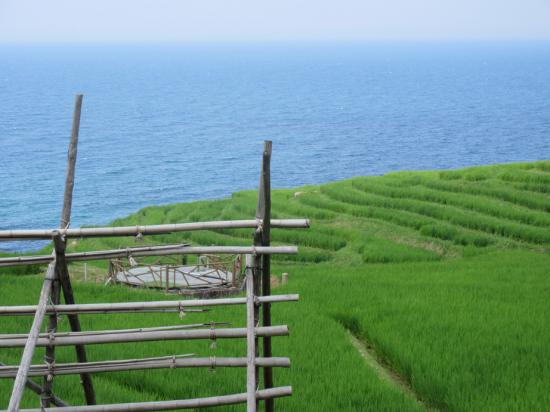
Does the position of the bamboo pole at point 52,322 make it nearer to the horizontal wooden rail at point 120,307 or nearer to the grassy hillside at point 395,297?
the horizontal wooden rail at point 120,307

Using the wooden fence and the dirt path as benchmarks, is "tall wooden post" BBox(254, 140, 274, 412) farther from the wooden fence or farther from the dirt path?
the dirt path

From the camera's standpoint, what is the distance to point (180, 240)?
61.9ft

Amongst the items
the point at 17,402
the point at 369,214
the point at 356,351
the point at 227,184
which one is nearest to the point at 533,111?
the point at 227,184

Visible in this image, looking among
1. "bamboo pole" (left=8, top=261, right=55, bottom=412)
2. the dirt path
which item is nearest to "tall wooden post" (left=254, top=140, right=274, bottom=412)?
"bamboo pole" (left=8, top=261, right=55, bottom=412)

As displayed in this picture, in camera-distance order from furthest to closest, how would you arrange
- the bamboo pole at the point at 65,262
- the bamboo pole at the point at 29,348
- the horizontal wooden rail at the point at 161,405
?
1. the bamboo pole at the point at 65,262
2. the horizontal wooden rail at the point at 161,405
3. the bamboo pole at the point at 29,348

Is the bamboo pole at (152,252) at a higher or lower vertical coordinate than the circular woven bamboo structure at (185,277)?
higher

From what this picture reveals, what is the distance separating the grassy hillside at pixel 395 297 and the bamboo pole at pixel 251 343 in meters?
1.96

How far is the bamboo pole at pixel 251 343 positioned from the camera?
5.45m

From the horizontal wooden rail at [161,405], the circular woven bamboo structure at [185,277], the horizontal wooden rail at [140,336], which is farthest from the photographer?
the circular woven bamboo structure at [185,277]

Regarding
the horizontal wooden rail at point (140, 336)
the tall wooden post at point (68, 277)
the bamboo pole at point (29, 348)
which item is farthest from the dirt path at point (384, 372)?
the bamboo pole at point (29, 348)

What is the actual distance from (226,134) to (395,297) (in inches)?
1910

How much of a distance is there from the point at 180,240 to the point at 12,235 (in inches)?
508

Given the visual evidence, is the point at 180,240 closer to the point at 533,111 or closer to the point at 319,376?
the point at 319,376

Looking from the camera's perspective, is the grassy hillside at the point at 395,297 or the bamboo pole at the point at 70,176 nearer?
the bamboo pole at the point at 70,176
